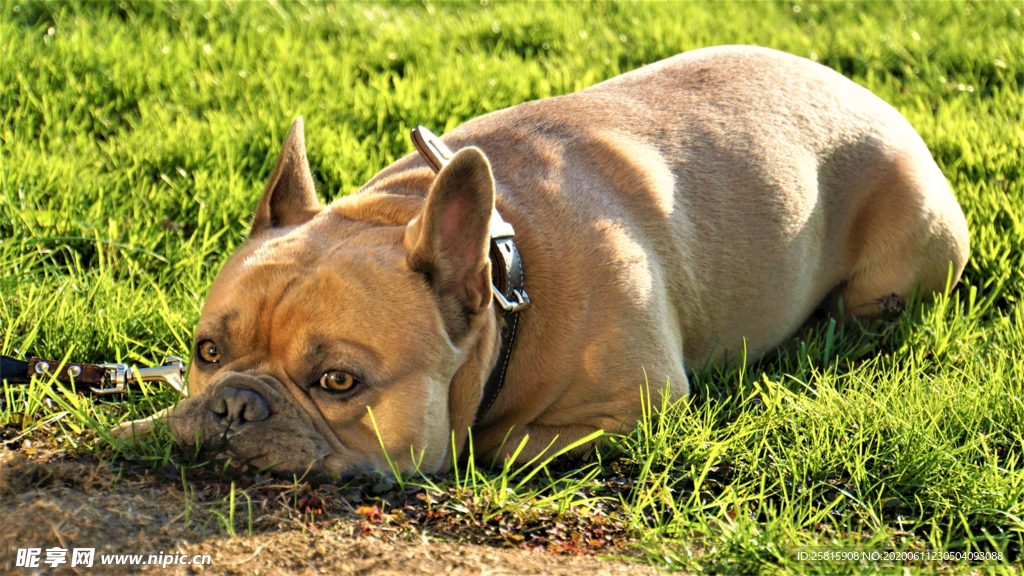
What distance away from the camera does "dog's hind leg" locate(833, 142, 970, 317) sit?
437 centimetres

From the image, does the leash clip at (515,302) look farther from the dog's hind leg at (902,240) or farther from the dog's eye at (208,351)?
the dog's hind leg at (902,240)

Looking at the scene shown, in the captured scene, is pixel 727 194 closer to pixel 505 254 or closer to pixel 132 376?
pixel 505 254

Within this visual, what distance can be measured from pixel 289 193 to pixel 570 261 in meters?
1.07

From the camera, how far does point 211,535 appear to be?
8.27 feet

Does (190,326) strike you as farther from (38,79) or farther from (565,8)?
(565,8)

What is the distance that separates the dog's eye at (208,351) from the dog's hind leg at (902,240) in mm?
2955

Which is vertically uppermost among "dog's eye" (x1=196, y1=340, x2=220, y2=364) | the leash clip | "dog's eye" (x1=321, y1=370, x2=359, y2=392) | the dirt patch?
the leash clip

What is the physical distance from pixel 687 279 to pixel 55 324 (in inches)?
102

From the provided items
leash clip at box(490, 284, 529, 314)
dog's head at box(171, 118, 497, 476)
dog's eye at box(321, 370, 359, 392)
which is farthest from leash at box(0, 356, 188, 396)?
leash clip at box(490, 284, 529, 314)

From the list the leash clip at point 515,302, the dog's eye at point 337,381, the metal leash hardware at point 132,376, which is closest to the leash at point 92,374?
the metal leash hardware at point 132,376

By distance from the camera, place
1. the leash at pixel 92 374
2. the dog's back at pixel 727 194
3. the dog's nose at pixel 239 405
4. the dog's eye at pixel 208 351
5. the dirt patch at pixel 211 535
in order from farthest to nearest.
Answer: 1. the dog's back at pixel 727 194
2. the leash at pixel 92 374
3. the dog's eye at pixel 208 351
4. the dog's nose at pixel 239 405
5. the dirt patch at pixel 211 535

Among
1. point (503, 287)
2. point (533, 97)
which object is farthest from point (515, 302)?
point (533, 97)

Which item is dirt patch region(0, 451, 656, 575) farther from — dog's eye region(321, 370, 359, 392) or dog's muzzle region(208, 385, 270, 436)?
dog's eye region(321, 370, 359, 392)

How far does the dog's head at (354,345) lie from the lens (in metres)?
2.82
